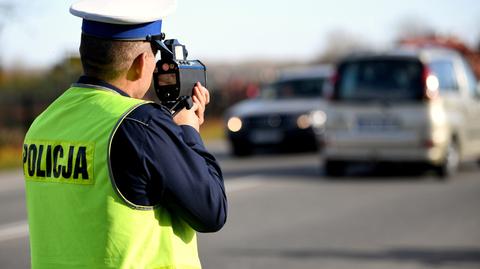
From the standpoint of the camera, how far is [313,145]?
63.9ft

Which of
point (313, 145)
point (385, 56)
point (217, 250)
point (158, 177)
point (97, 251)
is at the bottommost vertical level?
point (313, 145)

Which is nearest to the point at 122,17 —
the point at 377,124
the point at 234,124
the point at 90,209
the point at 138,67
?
the point at 138,67

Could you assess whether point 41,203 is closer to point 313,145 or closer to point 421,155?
point 421,155

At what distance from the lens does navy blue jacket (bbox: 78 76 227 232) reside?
2.82 m

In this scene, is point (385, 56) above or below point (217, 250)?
above

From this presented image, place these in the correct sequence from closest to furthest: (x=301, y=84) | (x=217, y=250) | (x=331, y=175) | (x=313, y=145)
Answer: (x=217, y=250)
(x=331, y=175)
(x=313, y=145)
(x=301, y=84)

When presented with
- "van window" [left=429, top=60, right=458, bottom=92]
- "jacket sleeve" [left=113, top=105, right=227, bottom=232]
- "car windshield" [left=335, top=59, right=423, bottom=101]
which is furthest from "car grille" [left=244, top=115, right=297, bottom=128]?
"jacket sleeve" [left=113, top=105, right=227, bottom=232]

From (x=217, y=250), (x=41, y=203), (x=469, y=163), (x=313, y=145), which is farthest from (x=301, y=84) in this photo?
(x=41, y=203)

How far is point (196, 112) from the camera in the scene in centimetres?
317

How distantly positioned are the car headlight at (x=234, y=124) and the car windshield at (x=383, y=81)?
202 inches

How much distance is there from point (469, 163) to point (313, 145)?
3281mm

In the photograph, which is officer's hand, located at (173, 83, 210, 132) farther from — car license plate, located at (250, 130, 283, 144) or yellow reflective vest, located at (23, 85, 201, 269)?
car license plate, located at (250, 130, 283, 144)

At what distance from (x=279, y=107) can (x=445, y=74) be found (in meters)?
5.08

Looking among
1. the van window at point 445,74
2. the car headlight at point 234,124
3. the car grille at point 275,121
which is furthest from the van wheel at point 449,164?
the car headlight at point 234,124
